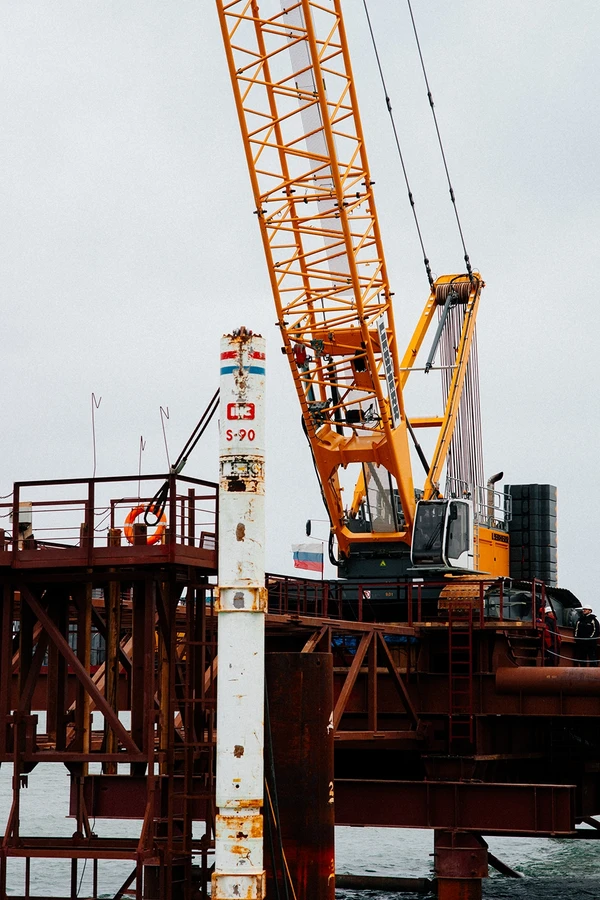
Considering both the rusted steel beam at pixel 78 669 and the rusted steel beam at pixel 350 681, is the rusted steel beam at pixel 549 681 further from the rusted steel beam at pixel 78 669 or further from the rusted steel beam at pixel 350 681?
the rusted steel beam at pixel 78 669

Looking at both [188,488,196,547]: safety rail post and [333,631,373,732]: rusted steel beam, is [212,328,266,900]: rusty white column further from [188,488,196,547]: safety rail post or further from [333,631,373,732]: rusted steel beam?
[333,631,373,732]: rusted steel beam

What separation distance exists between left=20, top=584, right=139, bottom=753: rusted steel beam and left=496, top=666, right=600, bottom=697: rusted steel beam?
38.1 feet

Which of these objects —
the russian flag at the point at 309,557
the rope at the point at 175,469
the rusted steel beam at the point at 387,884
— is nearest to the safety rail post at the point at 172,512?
the rope at the point at 175,469

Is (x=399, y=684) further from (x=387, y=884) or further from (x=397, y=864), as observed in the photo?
(x=397, y=864)

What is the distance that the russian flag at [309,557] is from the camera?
43094mm

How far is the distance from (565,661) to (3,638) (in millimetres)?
17081

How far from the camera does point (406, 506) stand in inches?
1567

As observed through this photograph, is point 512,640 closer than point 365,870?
Yes

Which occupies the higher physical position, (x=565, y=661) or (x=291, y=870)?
(x=565, y=661)

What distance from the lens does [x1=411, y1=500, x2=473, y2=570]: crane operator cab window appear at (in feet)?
120

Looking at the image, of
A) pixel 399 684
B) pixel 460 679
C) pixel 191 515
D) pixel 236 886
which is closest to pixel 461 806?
pixel 399 684

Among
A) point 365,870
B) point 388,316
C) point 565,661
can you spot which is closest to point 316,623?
point 565,661

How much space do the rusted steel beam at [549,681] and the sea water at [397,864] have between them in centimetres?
1043

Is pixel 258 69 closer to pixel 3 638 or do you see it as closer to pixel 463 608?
pixel 463 608
